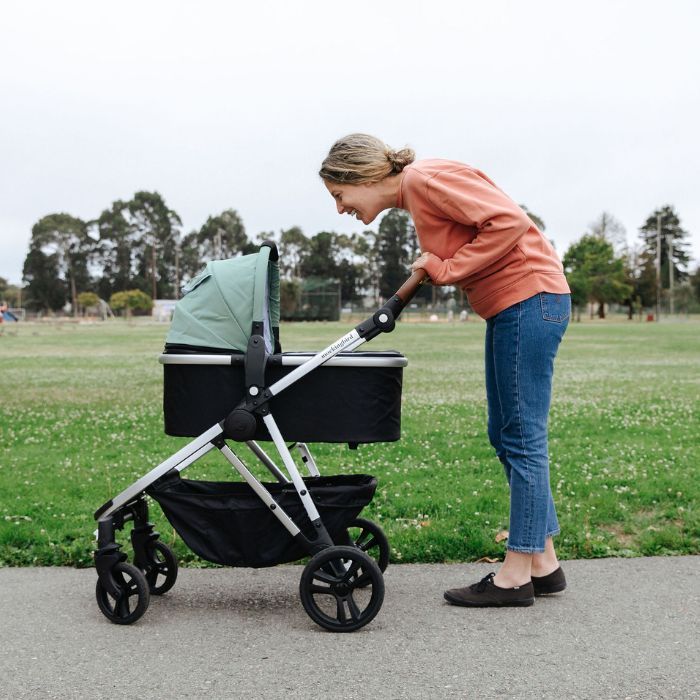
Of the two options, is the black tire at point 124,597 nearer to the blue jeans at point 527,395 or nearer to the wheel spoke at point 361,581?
the wheel spoke at point 361,581

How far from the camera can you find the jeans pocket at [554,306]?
3674mm

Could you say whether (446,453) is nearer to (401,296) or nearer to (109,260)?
(401,296)

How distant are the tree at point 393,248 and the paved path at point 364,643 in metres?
92.6

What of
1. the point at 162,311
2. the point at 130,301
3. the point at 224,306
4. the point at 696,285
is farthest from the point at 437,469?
the point at 696,285

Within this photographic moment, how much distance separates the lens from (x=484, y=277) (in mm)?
3689

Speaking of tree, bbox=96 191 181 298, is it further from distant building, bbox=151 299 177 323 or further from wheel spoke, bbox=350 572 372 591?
wheel spoke, bbox=350 572 372 591

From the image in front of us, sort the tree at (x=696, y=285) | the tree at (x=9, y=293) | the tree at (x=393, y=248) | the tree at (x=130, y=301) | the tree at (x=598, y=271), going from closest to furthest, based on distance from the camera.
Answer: the tree at (x=598, y=271), the tree at (x=130, y=301), the tree at (x=696, y=285), the tree at (x=393, y=248), the tree at (x=9, y=293)

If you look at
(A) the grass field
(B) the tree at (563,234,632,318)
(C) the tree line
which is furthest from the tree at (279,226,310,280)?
(A) the grass field

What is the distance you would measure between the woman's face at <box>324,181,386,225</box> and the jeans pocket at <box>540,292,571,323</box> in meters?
0.76

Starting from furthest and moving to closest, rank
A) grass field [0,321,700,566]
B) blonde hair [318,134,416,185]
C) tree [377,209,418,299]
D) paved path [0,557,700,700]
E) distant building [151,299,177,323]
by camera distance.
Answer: tree [377,209,418,299] → distant building [151,299,177,323] → grass field [0,321,700,566] → blonde hair [318,134,416,185] → paved path [0,557,700,700]

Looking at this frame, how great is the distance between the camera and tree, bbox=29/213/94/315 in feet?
330

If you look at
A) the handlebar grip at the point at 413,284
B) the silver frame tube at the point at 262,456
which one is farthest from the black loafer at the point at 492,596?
the handlebar grip at the point at 413,284

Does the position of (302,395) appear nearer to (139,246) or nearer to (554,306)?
(554,306)

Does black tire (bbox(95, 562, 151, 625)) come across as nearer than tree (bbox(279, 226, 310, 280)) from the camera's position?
Yes
